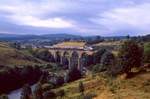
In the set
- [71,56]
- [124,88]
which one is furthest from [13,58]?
[124,88]

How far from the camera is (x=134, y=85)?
54.2 m

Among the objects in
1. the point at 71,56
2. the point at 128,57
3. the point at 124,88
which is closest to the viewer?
the point at 124,88

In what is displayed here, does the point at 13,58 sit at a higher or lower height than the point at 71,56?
higher

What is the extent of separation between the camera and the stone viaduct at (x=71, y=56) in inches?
6308

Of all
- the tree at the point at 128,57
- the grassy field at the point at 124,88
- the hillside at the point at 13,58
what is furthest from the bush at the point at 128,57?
the hillside at the point at 13,58

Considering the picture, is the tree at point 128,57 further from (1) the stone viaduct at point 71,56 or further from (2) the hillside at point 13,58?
(1) the stone viaduct at point 71,56

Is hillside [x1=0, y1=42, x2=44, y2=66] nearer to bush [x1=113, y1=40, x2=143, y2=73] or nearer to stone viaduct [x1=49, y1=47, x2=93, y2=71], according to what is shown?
stone viaduct [x1=49, y1=47, x2=93, y2=71]

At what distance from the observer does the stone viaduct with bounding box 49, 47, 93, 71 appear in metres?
160

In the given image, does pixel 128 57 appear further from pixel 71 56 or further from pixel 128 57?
pixel 71 56

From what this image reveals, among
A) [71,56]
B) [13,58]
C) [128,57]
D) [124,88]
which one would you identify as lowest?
[71,56]

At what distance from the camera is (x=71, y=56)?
177375 millimetres

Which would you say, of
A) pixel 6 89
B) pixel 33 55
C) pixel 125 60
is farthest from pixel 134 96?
pixel 33 55

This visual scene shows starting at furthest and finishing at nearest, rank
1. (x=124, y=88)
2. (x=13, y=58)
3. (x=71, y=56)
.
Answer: (x=71, y=56)
(x=13, y=58)
(x=124, y=88)

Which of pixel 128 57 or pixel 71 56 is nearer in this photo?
pixel 128 57
